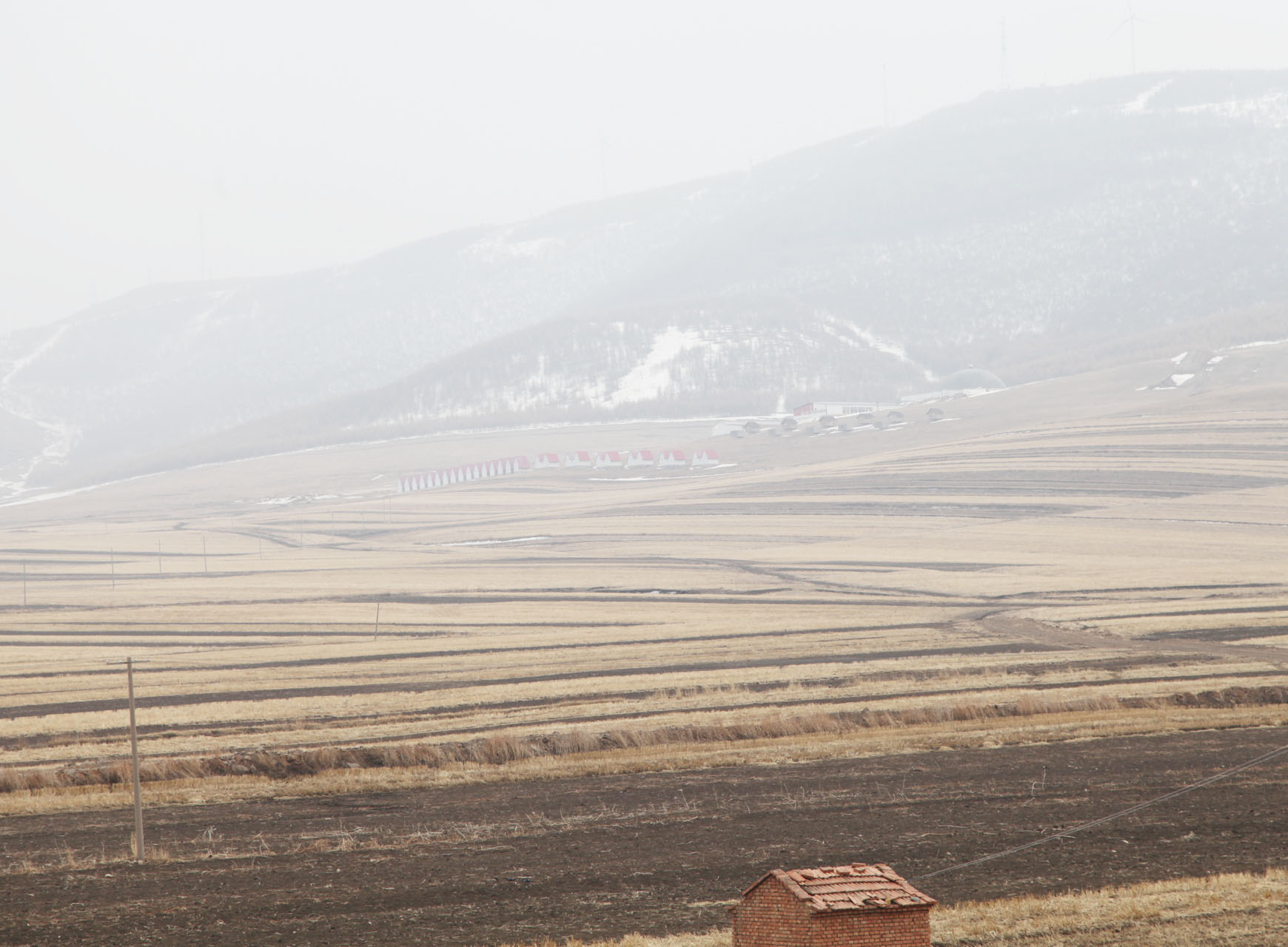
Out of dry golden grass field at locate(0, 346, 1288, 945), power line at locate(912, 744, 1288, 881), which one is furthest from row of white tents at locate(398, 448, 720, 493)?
power line at locate(912, 744, 1288, 881)

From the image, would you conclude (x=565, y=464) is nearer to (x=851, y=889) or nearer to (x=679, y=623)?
(x=679, y=623)

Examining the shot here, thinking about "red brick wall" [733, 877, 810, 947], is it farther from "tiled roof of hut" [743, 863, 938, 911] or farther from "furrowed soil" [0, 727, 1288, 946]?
"furrowed soil" [0, 727, 1288, 946]

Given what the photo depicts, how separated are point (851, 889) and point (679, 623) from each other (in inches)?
1641

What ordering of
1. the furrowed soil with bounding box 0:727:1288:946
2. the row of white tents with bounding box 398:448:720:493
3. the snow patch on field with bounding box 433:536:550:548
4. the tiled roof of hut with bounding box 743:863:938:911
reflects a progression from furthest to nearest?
the row of white tents with bounding box 398:448:720:493
the snow patch on field with bounding box 433:536:550:548
the furrowed soil with bounding box 0:727:1288:946
the tiled roof of hut with bounding box 743:863:938:911

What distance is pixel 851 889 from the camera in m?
13.0

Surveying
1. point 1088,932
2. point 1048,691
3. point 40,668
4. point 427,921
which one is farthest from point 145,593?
point 1088,932

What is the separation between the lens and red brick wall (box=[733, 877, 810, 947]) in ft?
41.6

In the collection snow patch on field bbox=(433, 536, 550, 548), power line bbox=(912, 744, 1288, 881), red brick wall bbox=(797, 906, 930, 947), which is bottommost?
snow patch on field bbox=(433, 536, 550, 548)

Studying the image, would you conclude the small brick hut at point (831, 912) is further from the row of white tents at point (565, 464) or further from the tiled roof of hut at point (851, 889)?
the row of white tents at point (565, 464)

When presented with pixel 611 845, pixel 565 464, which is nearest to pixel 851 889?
pixel 611 845

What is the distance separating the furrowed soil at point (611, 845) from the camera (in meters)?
17.8

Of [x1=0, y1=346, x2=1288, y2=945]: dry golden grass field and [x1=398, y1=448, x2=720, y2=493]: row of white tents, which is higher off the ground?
[x1=398, y1=448, x2=720, y2=493]: row of white tents

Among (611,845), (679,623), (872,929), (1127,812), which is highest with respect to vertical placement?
(872,929)

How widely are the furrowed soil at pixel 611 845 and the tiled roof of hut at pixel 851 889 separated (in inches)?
167
